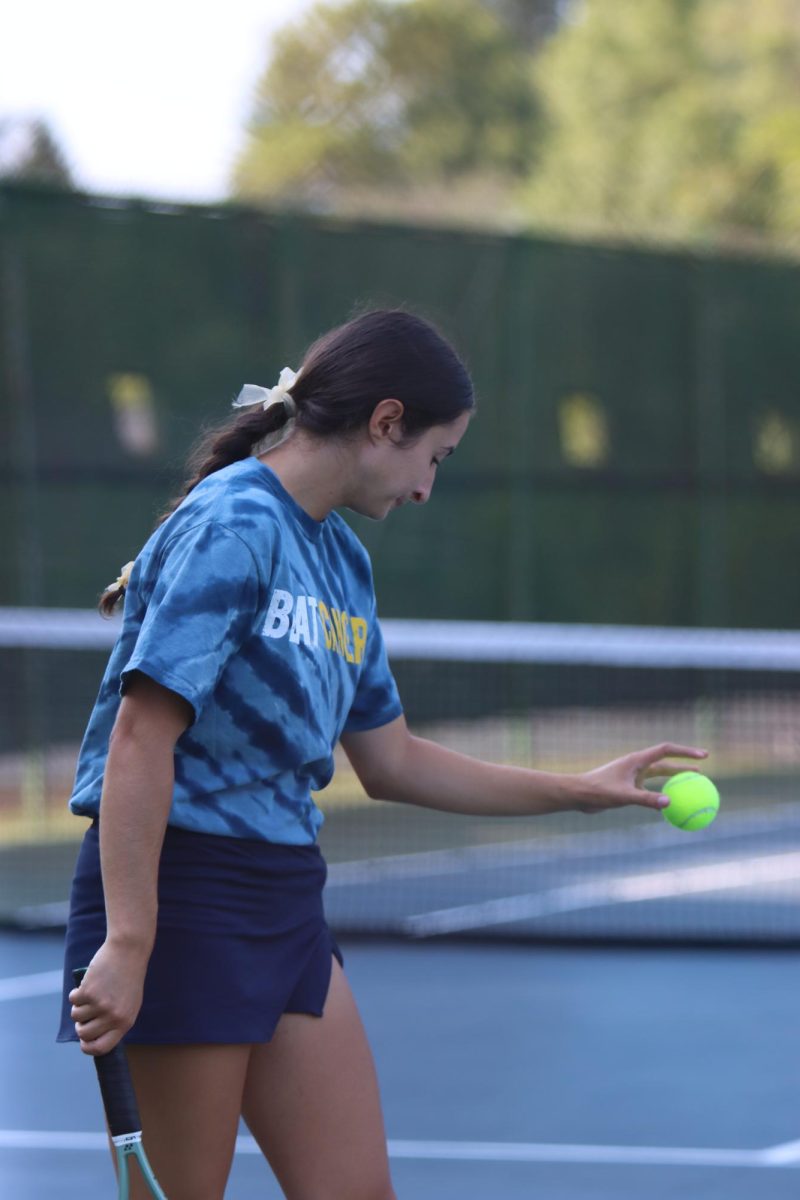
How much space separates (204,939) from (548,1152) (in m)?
2.28

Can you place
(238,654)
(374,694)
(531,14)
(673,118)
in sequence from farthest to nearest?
(531,14) < (673,118) < (374,694) < (238,654)

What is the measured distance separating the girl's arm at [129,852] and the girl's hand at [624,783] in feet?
2.68

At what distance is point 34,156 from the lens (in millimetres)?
11555

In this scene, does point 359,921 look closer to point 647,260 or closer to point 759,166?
point 647,260

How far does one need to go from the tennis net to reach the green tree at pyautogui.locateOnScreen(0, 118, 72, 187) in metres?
2.12

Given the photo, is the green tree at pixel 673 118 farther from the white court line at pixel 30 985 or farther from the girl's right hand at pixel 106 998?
the girl's right hand at pixel 106 998

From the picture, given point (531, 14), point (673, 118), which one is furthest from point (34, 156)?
point (531, 14)

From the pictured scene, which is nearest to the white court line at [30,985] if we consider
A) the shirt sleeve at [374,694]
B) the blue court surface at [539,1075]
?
the blue court surface at [539,1075]

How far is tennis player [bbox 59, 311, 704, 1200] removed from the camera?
223cm

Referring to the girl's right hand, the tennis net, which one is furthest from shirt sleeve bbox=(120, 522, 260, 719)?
the tennis net

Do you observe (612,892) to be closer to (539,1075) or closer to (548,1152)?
(539,1075)

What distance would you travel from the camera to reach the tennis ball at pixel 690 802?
3.06 m

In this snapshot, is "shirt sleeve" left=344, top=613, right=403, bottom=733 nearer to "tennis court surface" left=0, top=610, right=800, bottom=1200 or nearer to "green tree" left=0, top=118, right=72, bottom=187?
"tennis court surface" left=0, top=610, right=800, bottom=1200

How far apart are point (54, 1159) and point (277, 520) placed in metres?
2.56
